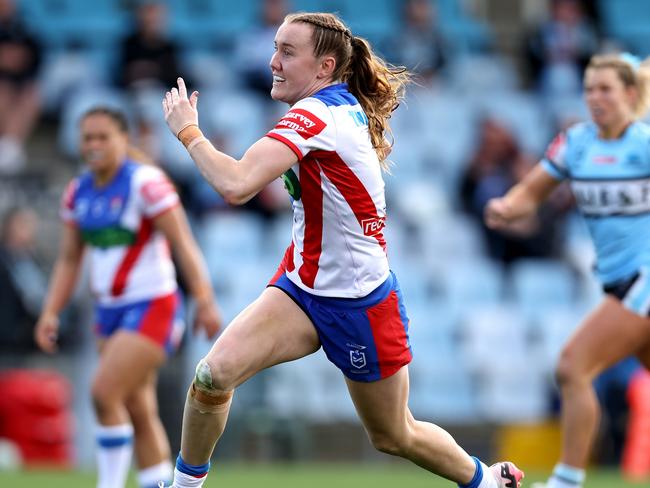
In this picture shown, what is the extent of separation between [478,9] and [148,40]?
5765 mm

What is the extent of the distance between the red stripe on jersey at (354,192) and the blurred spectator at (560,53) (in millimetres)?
10569

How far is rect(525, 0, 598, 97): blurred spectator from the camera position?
16328 millimetres

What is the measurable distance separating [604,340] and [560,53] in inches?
369

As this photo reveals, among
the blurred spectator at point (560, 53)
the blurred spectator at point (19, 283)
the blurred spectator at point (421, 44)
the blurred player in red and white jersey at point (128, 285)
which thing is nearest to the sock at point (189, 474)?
the blurred player in red and white jersey at point (128, 285)

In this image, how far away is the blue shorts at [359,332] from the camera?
6.05 metres

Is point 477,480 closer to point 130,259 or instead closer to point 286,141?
point 286,141

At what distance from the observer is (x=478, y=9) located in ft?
60.4

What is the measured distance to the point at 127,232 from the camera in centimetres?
828

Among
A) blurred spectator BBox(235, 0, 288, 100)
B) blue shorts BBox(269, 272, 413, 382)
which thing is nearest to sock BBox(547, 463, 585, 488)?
blue shorts BBox(269, 272, 413, 382)

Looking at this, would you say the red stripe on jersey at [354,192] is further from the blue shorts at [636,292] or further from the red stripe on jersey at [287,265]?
the blue shorts at [636,292]

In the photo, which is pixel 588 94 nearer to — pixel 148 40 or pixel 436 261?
pixel 436 261

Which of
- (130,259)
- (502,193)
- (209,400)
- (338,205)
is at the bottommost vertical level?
(502,193)

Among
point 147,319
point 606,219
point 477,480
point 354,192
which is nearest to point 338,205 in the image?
point 354,192

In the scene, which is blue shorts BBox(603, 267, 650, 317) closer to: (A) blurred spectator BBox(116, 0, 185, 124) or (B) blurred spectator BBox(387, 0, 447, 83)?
(A) blurred spectator BBox(116, 0, 185, 124)
